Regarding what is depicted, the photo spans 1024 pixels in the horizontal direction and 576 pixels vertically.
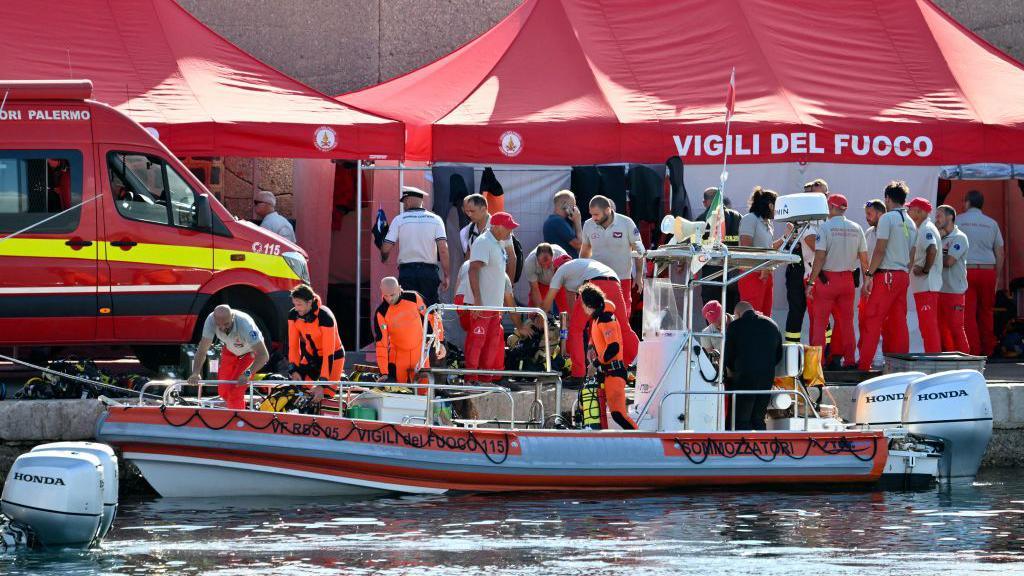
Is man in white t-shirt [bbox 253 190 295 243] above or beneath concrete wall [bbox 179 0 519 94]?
beneath

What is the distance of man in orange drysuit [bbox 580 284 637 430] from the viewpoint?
12945 mm

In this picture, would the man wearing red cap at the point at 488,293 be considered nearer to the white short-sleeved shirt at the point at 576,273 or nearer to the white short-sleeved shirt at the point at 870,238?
the white short-sleeved shirt at the point at 576,273

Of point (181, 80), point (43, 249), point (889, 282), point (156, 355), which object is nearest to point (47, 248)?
point (43, 249)

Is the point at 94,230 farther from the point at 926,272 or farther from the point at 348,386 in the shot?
the point at 926,272

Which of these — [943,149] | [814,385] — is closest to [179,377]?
[814,385]

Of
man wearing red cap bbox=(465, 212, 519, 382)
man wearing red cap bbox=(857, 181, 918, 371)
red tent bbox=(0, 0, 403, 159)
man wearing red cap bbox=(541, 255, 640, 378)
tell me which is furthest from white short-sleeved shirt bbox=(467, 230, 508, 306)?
man wearing red cap bbox=(857, 181, 918, 371)

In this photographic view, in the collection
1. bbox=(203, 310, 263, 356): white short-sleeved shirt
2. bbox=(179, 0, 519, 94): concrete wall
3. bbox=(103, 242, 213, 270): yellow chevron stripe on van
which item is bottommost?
bbox=(203, 310, 263, 356): white short-sleeved shirt

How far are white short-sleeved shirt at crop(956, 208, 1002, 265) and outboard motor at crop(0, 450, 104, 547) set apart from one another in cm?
992

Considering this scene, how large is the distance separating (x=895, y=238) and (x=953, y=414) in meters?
2.91

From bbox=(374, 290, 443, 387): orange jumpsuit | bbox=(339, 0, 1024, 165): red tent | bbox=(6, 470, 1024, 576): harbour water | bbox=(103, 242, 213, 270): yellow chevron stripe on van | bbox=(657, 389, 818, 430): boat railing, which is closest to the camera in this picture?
bbox=(6, 470, 1024, 576): harbour water

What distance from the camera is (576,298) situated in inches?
569

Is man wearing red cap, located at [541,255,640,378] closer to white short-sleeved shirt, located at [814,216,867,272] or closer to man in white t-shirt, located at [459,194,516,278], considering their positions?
man in white t-shirt, located at [459,194,516,278]

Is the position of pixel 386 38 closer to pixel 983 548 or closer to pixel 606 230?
pixel 606 230

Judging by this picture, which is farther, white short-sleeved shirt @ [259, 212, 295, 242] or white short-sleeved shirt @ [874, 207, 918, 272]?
white short-sleeved shirt @ [259, 212, 295, 242]
